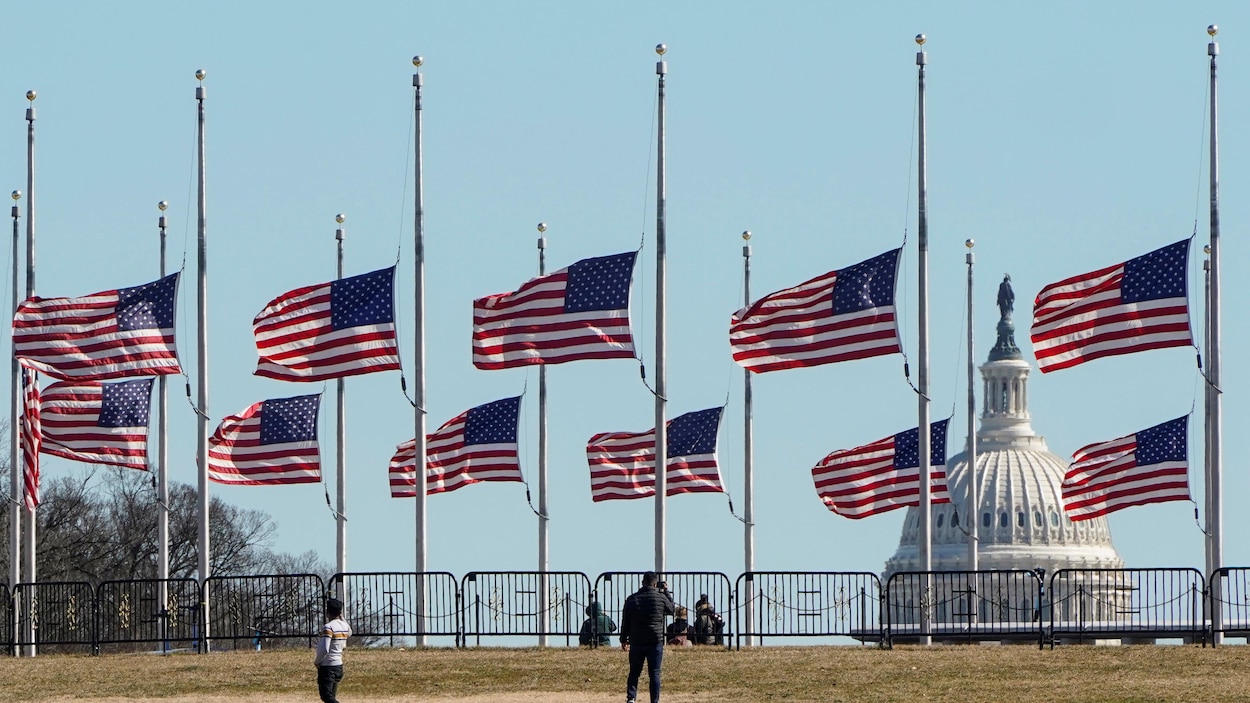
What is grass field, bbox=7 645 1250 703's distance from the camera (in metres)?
32.9

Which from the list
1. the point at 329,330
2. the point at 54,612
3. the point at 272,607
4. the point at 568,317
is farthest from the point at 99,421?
the point at 568,317

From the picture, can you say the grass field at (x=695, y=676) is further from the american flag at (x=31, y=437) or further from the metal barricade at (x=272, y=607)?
the american flag at (x=31, y=437)

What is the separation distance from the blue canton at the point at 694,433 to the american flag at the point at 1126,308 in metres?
11.5

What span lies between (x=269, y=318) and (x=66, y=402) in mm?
5781

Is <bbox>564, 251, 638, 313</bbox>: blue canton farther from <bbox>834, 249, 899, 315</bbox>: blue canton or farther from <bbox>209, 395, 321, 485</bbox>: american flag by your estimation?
<bbox>209, 395, 321, 485</bbox>: american flag

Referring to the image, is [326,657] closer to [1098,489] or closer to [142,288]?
[142,288]

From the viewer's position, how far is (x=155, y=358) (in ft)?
152

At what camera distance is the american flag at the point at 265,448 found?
164 feet

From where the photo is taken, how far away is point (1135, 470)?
48938mm

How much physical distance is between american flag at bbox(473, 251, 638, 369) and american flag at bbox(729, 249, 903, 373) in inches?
77.7

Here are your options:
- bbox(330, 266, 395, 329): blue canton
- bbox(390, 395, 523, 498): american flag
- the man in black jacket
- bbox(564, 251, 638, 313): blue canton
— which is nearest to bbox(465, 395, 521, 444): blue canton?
bbox(390, 395, 523, 498): american flag

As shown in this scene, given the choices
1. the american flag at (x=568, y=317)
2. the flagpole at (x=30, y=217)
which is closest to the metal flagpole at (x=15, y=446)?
the flagpole at (x=30, y=217)

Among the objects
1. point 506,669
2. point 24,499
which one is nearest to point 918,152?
point 506,669

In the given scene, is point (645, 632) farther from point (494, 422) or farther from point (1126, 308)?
point (494, 422)
